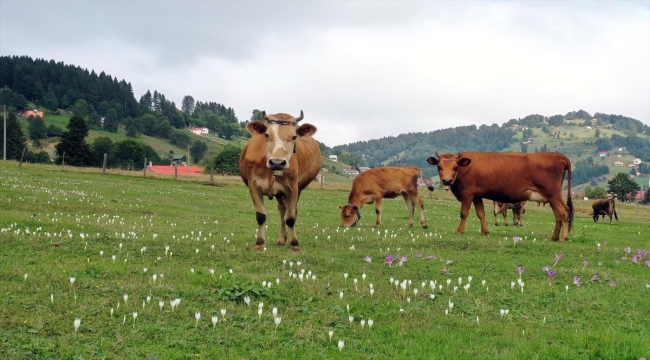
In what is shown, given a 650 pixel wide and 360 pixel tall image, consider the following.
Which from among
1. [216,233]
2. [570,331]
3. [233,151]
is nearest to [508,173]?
[216,233]

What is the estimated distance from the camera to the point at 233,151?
143 metres

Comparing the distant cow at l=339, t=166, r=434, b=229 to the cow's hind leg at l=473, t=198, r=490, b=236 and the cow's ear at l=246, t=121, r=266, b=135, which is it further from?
the cow's ear at l=246, t=121, r=266, b=135

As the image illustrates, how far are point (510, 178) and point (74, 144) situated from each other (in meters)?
108

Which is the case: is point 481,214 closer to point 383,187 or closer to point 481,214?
point 481,214

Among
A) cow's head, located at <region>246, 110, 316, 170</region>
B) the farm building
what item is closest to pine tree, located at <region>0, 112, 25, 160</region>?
the farm building

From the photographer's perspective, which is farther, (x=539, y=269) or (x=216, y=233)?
(x=216, y=233)

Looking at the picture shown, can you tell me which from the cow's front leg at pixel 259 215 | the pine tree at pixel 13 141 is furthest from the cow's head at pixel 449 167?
the pine tree at pixel 13 141

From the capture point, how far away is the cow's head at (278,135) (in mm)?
11898

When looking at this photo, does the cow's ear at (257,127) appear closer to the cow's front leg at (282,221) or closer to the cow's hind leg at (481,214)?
the cow's front leg at (282,221)

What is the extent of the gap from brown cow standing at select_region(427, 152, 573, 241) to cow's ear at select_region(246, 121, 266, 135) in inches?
337

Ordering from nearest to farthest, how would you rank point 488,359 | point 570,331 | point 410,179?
point 488,359, point 570,331, point 410,179

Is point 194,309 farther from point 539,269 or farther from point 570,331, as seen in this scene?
point 539,269

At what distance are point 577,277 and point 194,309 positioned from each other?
25.4 ft

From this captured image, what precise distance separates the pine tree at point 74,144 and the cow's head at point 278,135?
108 meters
